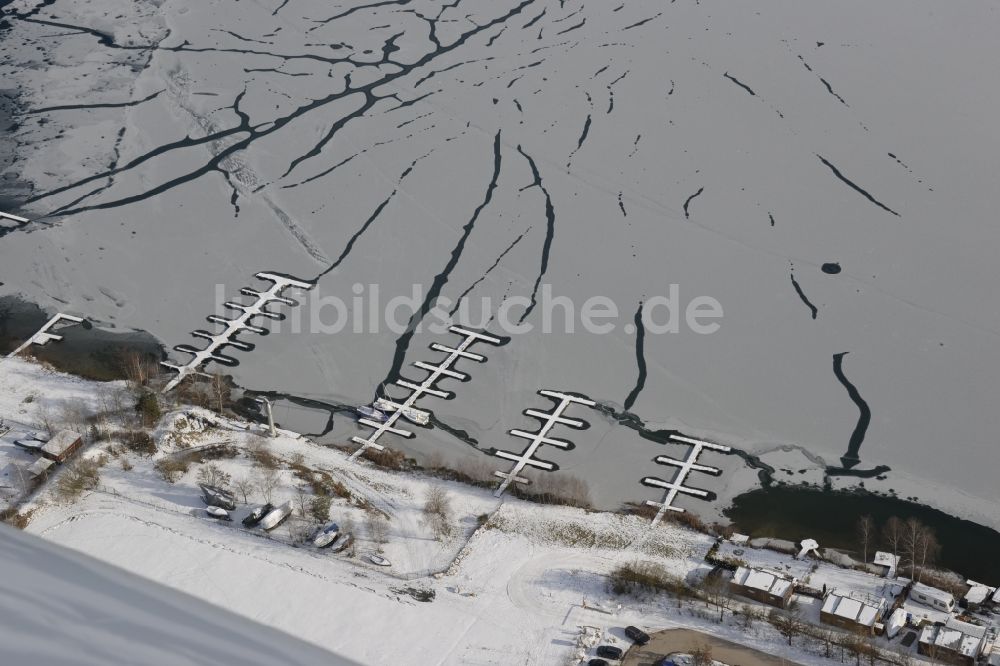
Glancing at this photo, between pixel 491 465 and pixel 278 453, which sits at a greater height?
pixel 491 465

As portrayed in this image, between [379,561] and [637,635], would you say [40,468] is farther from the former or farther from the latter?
[637,635]

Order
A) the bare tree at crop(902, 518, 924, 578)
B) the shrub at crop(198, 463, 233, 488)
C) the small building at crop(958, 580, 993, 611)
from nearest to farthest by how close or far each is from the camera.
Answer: the small building at crop(958, 580, 993, 611) < the bare tree at crop(902, 518, 924, 578) < the shrub at crop(198, 463, 233, 488)

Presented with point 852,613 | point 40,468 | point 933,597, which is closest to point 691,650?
point 852,613

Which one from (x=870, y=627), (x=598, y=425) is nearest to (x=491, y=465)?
(x=598, y=425)

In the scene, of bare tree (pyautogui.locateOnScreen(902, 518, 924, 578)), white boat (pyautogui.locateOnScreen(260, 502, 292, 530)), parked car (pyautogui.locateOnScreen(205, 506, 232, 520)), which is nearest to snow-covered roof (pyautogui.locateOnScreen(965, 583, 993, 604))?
bare tree (pyautogui.locateOnScreen(902, 518, 924, 578))

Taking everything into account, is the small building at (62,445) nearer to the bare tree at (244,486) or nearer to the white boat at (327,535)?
the bare tree at (244,486)

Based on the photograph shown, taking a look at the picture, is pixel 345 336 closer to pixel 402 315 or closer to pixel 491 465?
pixel 402 315

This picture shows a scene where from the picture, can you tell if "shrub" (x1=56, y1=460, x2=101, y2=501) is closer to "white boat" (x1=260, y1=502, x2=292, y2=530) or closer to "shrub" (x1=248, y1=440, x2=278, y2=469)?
"shrub" (x1=248, y1=440, x2=278, y2=469)
